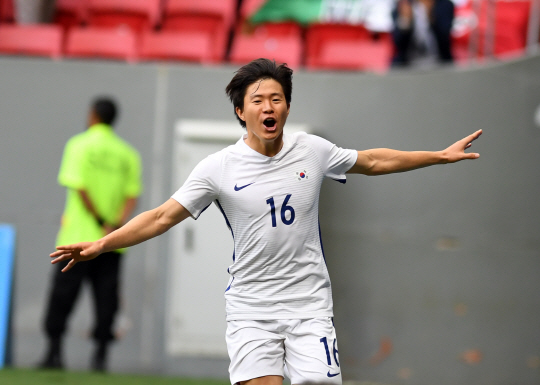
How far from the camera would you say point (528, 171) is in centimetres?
772

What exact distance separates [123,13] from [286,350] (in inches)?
281

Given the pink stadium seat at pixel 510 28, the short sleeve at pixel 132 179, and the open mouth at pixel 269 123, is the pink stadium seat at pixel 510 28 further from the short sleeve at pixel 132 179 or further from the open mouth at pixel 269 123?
the open mouth at pixel 269 123

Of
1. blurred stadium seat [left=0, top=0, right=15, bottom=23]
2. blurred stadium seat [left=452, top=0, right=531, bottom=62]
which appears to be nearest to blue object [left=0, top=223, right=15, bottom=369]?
blurred stadium seat [left=0, top=0, right=15, bottom=23]

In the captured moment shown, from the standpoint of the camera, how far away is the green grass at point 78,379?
7.15 metres

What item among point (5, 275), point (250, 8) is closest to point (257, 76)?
point (5, 275)

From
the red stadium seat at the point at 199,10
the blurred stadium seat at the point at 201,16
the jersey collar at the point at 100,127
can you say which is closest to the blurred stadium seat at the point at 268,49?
the blurred stadium seat at the point at 201,16

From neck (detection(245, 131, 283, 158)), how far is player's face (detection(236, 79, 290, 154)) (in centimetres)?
5

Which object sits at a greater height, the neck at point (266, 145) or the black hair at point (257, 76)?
the black hair at point (257, 76)

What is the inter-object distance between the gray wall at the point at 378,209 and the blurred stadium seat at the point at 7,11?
1.79 m

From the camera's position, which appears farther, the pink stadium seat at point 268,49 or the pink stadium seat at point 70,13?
the pink stadium seat at point 70,13

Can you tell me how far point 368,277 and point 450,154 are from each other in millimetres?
3801

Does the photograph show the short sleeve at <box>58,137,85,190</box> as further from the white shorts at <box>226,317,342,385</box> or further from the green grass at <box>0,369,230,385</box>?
the white shorts at <box>226,317,342,385</box>

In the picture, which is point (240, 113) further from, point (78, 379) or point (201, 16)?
point (201, 16)

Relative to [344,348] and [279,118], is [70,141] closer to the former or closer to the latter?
[344,348]
